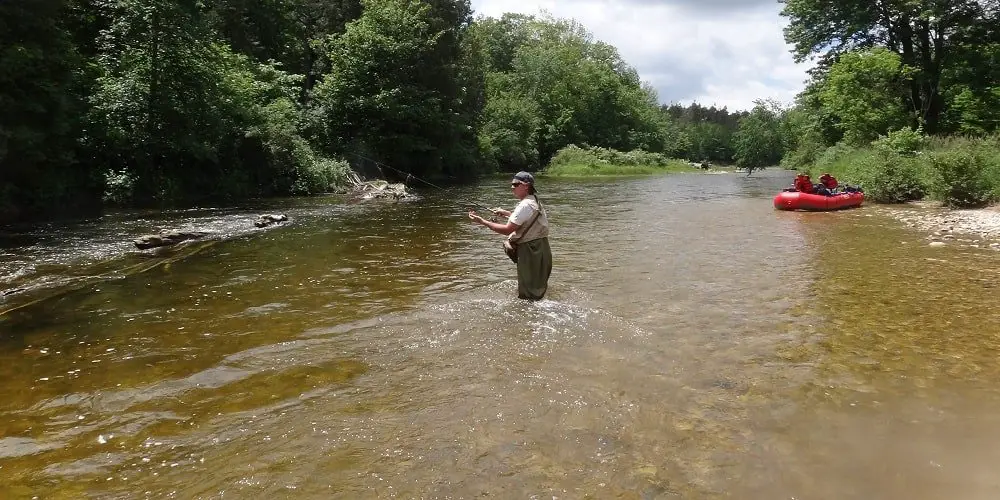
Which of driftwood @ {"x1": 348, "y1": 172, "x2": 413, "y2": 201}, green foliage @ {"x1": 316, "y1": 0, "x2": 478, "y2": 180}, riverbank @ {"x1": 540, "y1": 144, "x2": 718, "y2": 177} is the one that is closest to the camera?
driftwood @ {"x1": 348, "y1": 172, "x2": 413, "y2": 201}

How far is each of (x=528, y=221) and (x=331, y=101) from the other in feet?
89.5

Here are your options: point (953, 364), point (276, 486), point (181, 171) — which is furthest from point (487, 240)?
point (181, 171)

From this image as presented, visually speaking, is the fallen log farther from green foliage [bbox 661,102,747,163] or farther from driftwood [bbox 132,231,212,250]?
green foliage [bbox 661,102,747,163]

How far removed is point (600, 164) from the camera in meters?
55.4

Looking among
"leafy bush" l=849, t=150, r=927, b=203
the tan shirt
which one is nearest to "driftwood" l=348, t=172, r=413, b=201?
the tan shirt

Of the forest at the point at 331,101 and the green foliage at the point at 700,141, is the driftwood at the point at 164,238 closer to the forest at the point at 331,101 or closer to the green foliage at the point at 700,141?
the forest at the point at 331,101

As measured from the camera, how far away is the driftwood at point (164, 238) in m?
12.7

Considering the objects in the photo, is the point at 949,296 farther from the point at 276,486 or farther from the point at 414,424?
the point at 276,486

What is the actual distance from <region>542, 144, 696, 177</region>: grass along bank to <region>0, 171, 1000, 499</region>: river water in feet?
135

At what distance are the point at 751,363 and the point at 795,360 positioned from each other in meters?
0.49

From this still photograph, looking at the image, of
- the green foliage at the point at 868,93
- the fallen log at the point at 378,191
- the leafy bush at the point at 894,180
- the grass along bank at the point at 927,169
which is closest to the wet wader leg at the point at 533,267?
the grass along bank at the point at 927,169

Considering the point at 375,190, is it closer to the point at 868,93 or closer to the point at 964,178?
the point at 964,178

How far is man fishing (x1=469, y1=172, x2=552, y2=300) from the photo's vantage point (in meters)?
8.52

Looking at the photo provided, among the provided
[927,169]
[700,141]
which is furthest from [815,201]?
[700,141]
